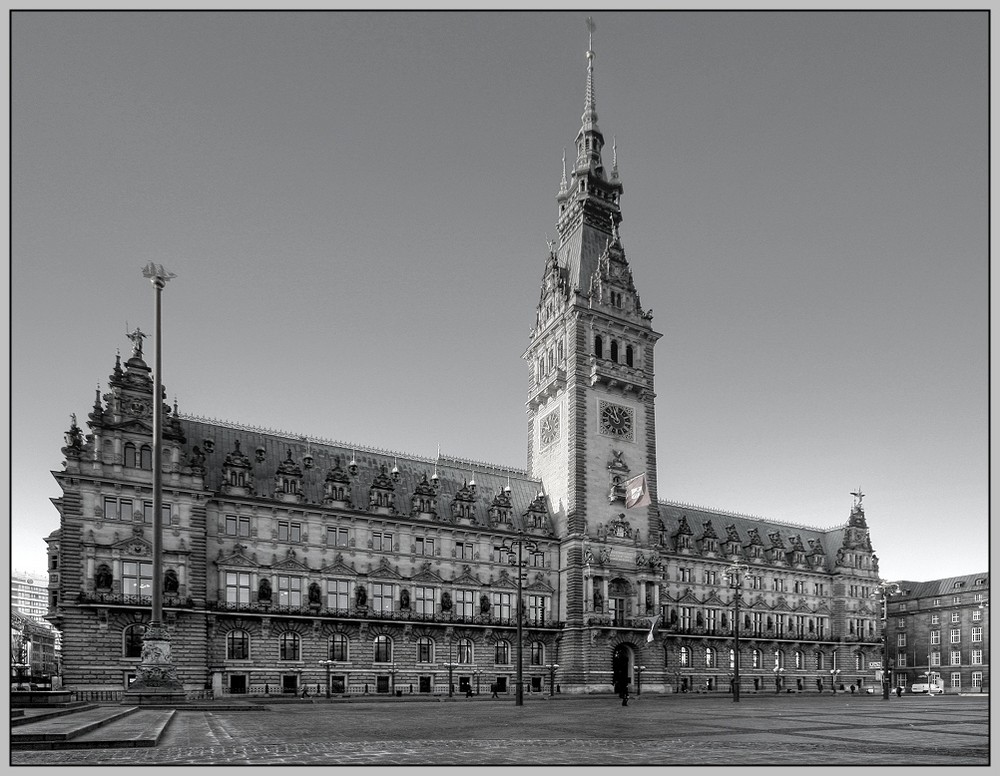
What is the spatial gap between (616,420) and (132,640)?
1941 inches

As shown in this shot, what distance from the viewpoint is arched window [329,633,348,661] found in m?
74.4

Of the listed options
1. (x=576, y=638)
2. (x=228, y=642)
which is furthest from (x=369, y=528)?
(x=576, y=638)

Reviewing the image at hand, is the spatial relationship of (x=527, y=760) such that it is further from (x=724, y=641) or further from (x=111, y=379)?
(x=724, y=641)

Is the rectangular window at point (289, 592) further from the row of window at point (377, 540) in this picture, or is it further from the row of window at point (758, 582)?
the row of window at point (758, 582)

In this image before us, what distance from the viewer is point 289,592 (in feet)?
241

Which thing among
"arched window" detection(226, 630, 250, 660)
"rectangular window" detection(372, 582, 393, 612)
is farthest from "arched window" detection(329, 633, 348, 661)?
"arched window" detection(226, 630, 250, 660)

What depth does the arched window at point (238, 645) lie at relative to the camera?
70.2 m

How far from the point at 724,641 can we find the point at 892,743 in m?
78.8

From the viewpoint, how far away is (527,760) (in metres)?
17.7

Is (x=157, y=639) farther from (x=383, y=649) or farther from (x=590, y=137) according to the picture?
(x=590, y=137)

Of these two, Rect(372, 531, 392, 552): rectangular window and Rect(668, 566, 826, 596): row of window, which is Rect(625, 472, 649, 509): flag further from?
Rect(372, 531, 392, 552): rectangular window

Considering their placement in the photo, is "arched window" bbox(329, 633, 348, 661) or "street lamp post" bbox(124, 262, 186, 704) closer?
"street lamp post" bbox(124, 262, 186, 704)

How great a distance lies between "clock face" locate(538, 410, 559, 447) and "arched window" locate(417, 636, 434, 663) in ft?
81.3

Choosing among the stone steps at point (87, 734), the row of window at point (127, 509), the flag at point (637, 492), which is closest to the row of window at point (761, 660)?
the flag at point (637, 492)
